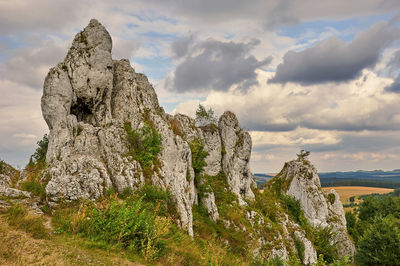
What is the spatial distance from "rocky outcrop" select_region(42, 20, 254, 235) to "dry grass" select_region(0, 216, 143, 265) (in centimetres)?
495

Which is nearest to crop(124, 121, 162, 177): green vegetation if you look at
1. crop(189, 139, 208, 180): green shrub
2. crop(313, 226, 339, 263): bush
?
crop(189, 139, 208, 180): green shrub

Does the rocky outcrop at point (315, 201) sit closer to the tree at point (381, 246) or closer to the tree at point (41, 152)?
the tree at point (381, 246)

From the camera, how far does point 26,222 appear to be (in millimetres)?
9234

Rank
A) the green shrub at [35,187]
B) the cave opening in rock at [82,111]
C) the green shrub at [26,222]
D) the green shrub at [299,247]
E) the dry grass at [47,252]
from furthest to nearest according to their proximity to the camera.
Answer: the green shrub at [299,247] → the cave opening in rock at [82,111] → the green shrub at [35,187] → the green shrub at [26,222] → the dry grass at [47,252]

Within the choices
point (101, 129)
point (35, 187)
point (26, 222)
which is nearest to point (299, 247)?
point (101, 129)

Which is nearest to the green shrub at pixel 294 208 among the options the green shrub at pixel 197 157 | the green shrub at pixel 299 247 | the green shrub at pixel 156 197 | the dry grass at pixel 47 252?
the green shrub at pixel 299 247

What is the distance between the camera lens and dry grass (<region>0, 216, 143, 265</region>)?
706cm

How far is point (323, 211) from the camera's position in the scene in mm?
37094

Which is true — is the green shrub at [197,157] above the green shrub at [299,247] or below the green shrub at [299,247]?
above

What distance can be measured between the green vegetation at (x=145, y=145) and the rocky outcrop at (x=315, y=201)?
94.0ft

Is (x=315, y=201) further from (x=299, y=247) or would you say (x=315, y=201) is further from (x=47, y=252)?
(x=47, y=252)

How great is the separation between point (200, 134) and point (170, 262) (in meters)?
22.0

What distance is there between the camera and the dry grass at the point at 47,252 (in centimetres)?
706

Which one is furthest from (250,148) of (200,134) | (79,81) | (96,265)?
(96,265)
